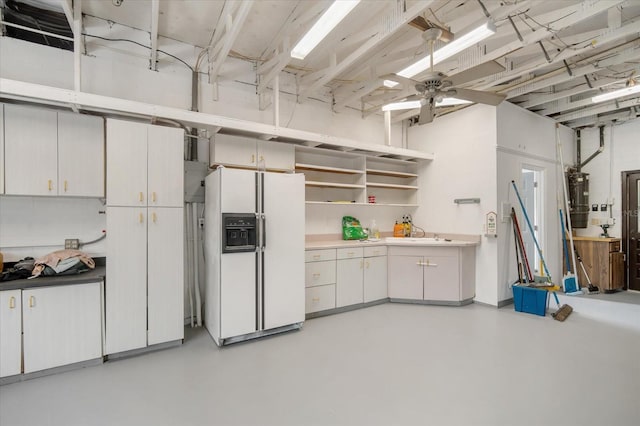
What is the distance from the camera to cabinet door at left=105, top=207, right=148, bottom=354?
2.88 m

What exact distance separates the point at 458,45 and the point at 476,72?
0.35 m

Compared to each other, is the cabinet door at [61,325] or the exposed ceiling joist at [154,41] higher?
the exposed ceiling joist at [154,41]

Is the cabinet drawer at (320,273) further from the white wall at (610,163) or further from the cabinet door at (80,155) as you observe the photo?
the white wall at (610,163)

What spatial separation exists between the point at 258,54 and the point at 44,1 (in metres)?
2.15

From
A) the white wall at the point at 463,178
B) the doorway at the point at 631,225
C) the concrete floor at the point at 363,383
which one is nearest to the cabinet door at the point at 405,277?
the white wall at the point at 463,178

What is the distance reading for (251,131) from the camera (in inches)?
143

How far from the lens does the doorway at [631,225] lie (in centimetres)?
546

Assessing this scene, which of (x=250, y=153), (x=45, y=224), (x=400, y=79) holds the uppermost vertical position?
(x=400, y=79)

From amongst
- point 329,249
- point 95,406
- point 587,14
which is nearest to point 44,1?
point 95,406

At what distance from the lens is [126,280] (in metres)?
2.94

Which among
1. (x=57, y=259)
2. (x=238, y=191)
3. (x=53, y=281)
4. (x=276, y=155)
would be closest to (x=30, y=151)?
(x=57, y=259)

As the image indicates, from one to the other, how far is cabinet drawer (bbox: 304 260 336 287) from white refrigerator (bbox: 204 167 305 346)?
371 mm

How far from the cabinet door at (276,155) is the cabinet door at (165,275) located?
48.4 inches

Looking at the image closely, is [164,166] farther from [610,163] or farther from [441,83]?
[610,163]
